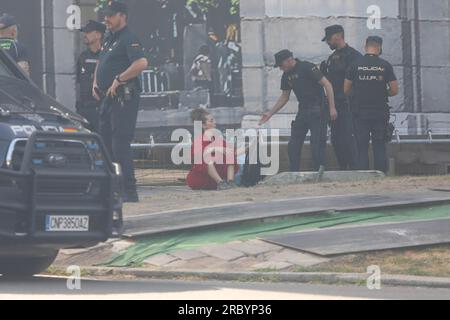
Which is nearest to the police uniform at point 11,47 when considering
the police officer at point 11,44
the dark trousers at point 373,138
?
the police officer at point 11,44

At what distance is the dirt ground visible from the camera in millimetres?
16297

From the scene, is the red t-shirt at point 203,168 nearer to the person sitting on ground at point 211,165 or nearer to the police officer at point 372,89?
the person sitting on ground at point 211,165

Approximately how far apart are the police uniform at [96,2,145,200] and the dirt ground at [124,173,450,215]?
69 centimetres

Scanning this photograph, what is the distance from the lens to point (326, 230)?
46.7 feet

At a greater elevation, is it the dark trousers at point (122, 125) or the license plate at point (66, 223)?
the dark trousers at point (122, 125)

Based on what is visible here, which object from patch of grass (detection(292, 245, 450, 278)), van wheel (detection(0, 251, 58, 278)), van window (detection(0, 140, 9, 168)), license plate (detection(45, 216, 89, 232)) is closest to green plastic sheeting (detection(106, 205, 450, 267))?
van wheel (detection(0, 251, 58, 278))

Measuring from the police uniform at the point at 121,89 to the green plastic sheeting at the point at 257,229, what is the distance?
2199 mm

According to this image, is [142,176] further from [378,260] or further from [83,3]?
[378,260]

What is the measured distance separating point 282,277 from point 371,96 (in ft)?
23.1

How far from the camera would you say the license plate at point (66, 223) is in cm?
1198

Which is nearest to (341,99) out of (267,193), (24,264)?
(267,193)

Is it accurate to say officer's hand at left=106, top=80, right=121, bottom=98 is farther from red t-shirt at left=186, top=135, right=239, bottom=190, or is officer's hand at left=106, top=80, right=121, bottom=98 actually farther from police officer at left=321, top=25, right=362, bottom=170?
police officer at left=321, top=25, right=362, bottom=170
